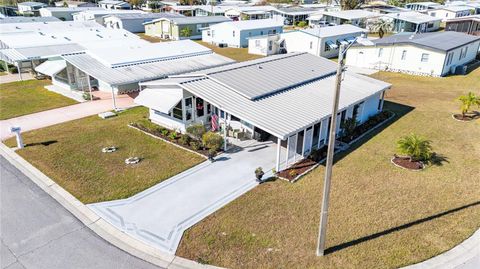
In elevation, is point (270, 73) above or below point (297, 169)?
above

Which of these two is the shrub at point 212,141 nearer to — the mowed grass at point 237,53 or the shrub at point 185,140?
the shrub at point 185,140

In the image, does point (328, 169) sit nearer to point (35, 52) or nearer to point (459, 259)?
point (459, 259)

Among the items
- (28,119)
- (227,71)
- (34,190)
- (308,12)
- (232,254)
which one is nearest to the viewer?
(232,254)

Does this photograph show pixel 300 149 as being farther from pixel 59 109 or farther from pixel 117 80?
pixel 59 109

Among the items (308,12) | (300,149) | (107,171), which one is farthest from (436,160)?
(308,12)

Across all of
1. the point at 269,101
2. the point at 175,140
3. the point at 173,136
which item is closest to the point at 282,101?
the point at 269,101
